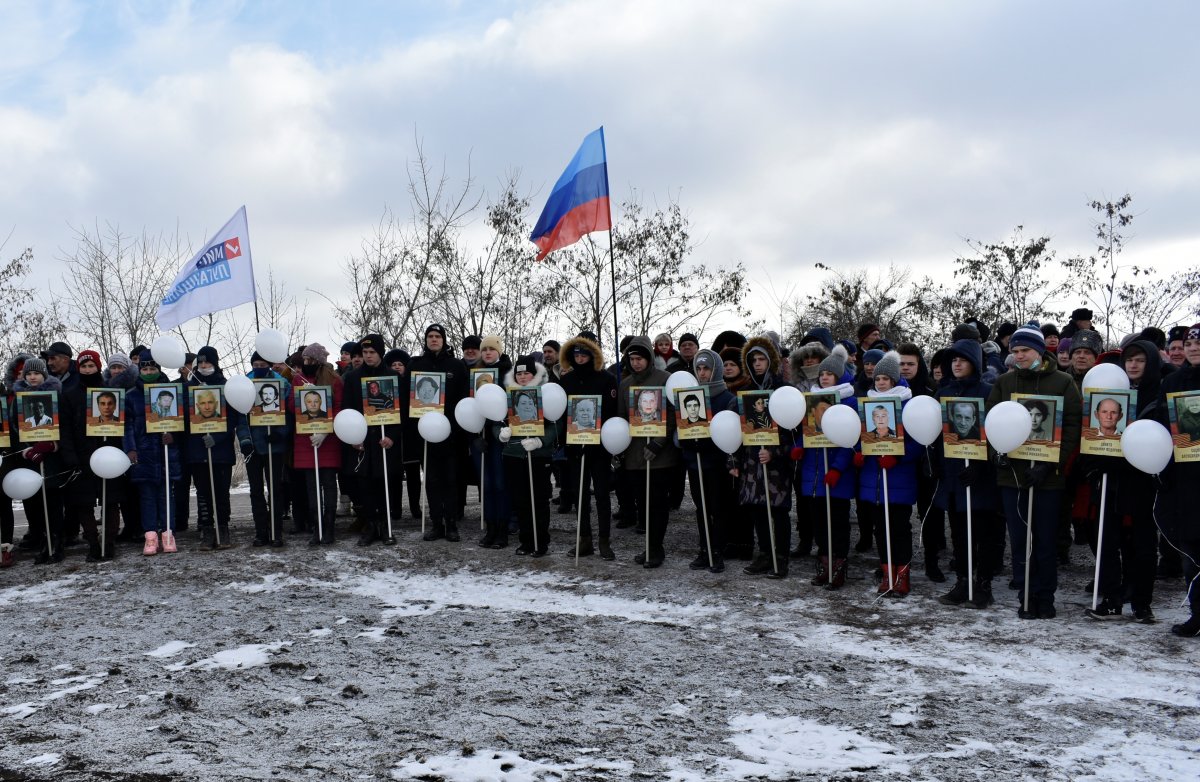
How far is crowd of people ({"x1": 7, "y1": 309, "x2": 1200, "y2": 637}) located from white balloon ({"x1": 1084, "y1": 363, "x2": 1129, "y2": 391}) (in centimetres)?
18

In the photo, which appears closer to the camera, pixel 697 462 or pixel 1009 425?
pixel 1009 425

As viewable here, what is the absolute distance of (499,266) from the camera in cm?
Result: 2562

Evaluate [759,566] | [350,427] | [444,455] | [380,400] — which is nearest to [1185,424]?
[759,566]

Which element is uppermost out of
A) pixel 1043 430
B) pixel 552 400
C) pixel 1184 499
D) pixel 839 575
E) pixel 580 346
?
pixel 580 346

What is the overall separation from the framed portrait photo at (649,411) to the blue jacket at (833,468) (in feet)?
4.70

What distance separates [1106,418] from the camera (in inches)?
276

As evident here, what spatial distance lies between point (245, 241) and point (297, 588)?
19.1ft

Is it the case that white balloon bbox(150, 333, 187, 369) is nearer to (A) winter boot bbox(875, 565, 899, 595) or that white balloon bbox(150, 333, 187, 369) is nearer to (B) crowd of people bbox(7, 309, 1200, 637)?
Result: (B) crowd of people bbox(7, 309, 1200, 637)

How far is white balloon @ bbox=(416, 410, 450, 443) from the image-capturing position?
1031 centimetres

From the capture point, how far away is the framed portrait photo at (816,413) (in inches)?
331

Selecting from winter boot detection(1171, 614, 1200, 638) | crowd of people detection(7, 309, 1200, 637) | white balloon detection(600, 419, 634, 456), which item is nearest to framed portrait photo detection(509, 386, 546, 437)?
crowd of people detection(7, 309, 1200, 637)

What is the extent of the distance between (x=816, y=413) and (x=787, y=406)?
27cm

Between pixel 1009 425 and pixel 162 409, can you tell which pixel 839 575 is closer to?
pixel 1009 425

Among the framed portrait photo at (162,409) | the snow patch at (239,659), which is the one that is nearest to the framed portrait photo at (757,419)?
the snow patch at (239,659)
